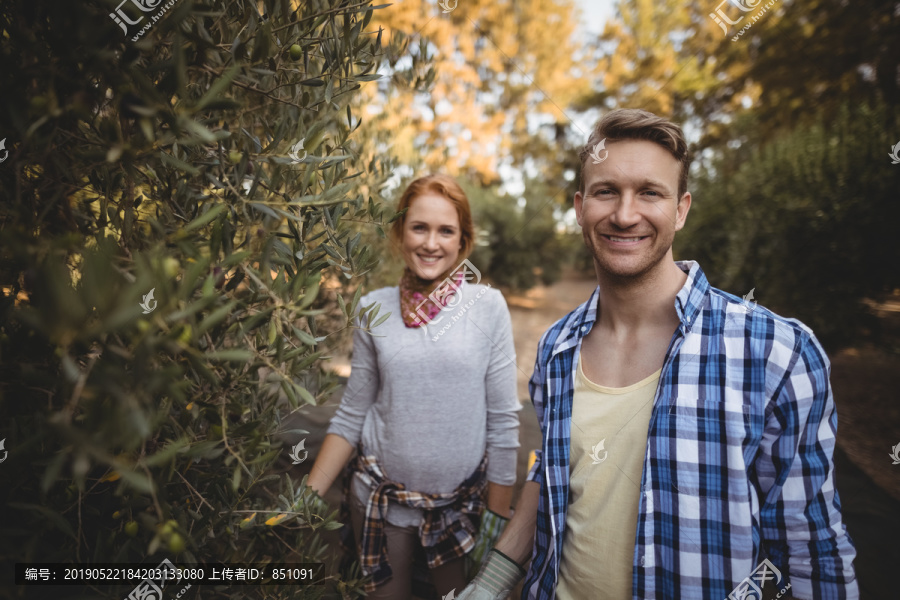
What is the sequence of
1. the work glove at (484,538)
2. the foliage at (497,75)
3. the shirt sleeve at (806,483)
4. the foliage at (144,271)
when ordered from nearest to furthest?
the foliage at (144,271) → the shirt sleeve at (806,483) → the work glove at (484,538) → the foliage at (497,75)

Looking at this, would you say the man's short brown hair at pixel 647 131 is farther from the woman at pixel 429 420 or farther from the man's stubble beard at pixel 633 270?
the woman at pixel 429 420

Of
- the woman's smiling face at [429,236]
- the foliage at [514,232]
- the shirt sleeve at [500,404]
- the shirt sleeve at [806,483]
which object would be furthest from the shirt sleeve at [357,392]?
the foliage at [514,232]

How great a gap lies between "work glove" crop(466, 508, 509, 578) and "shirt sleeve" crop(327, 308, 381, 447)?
847 mm

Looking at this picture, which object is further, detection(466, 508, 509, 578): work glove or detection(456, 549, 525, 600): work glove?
detection(466, 508, 509, 578): work glove

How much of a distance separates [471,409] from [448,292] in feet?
2.24

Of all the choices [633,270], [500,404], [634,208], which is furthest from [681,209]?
[500,404]

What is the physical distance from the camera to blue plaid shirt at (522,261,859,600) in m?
1.38

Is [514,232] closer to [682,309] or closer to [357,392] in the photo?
[357,392]

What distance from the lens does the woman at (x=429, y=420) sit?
223 centimetres

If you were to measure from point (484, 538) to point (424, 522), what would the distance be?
328mm

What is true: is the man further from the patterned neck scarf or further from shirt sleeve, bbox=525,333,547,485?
the patterned neck scarf

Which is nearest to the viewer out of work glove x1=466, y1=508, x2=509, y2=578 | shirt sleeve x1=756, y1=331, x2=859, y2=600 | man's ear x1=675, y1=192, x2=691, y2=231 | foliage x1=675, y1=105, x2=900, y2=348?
shirt sleeve x1=756, y1=331, x2=859, y2=600

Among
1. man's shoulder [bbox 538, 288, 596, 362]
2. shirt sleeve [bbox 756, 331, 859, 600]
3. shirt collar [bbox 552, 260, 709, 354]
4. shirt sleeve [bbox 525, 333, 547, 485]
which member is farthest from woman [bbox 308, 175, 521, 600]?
shirt sleeve [bbox 756, 331, 859, 600]

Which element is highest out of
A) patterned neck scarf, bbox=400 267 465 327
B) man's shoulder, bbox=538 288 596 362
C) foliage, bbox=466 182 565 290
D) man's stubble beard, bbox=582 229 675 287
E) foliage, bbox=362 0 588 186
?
foliage, bbox=362 0 588 186
